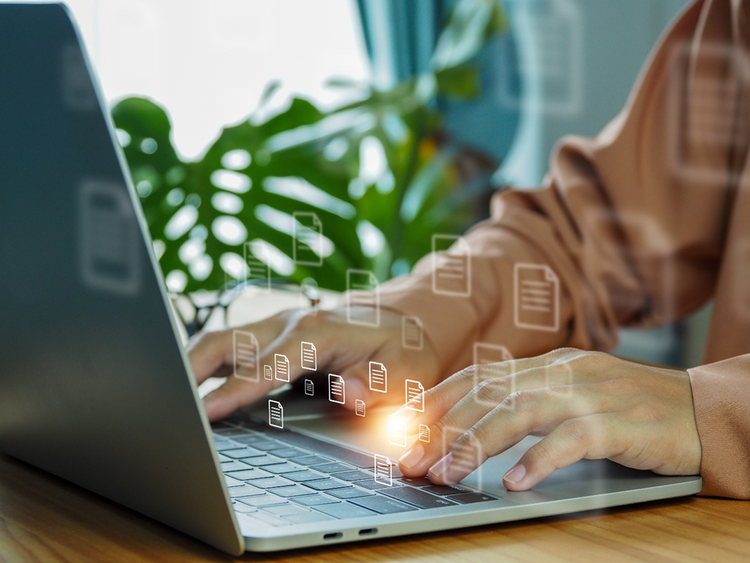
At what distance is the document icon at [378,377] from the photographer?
54 cm

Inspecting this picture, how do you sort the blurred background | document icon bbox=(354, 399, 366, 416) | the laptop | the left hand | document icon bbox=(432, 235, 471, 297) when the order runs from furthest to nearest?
the blurred background < document icon bbox=(432, 235, 471, 297) < document icon bbox=(354, 399, 366, 416) < the left hand < the laptop

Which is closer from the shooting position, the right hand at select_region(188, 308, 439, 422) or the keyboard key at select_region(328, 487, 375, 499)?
the keyboard key at select_region(328, 487, 375, 499)

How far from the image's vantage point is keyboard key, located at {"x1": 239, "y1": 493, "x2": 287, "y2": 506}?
0.37m

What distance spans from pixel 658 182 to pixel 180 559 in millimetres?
688

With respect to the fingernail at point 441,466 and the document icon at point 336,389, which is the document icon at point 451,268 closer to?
the document icon at point 336,389

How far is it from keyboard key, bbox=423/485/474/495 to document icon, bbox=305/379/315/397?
19cm

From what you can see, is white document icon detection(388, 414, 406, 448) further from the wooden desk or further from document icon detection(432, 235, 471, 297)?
document icon detection(432, 235, 471, 297)

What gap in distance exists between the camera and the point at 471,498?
1.24ft

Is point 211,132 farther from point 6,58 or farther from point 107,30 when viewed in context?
point 6,58

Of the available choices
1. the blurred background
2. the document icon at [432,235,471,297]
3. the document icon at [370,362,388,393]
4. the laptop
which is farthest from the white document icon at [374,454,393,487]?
the blurred background

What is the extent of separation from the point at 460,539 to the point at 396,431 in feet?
0.35

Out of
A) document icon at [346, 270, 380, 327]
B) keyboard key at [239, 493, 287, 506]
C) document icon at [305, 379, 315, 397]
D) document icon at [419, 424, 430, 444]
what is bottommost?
document icon at [305, 379, 315, 397]

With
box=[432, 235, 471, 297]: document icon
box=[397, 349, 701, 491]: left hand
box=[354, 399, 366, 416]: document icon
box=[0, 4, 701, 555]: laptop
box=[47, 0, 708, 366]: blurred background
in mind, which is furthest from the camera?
box=[47, 0, 708, 366]: blurred background

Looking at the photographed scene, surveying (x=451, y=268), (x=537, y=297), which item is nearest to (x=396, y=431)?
(x=451, y=268)
